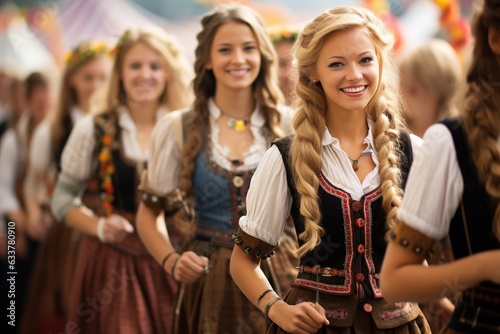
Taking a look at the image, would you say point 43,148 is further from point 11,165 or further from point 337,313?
point 337,313

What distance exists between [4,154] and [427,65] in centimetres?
364

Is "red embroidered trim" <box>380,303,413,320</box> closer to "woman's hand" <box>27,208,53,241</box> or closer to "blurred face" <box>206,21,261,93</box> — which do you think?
"blurred face" <box>206,21,261,93</box>

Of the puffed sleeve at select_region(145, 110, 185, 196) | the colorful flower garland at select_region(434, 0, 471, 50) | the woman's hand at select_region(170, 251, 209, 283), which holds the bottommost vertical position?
the woman's hand at select_region(170, 251, 209, 283)

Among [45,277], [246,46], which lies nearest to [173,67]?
[246,46]

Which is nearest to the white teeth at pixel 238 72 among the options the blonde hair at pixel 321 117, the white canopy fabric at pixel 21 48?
the blonde hair at pixel 321 117

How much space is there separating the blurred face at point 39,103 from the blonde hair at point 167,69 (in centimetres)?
269

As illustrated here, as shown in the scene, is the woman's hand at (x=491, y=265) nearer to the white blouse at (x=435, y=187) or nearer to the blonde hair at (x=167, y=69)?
the white blouse at (x=435, y=187)

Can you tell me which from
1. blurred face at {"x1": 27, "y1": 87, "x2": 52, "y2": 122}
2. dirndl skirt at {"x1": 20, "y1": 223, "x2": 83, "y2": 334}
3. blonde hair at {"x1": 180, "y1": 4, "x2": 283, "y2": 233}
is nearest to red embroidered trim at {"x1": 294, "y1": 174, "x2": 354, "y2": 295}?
blonde hair at {"x1": 180, "y1": 4, "x2": 283, "y2": 233}

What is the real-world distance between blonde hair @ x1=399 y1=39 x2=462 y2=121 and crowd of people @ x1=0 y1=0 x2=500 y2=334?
1 cm

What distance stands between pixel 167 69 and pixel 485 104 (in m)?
3.07

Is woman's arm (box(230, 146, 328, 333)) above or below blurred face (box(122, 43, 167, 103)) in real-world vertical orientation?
below

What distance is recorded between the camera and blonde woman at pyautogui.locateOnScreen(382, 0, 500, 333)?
2.26m

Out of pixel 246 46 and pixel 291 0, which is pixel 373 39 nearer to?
pixel 246 46

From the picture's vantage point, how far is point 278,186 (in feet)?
9.62
